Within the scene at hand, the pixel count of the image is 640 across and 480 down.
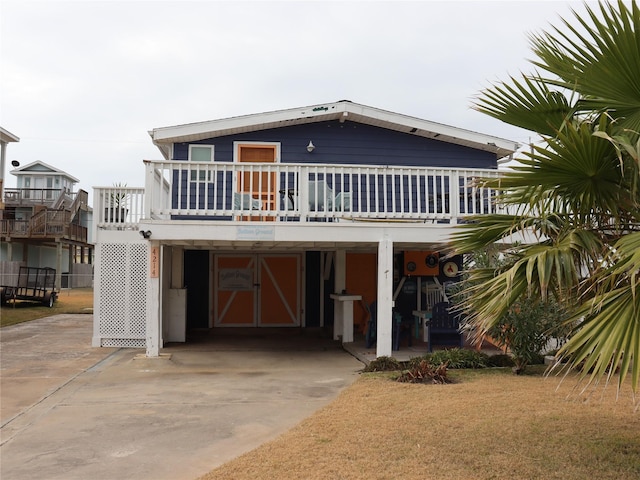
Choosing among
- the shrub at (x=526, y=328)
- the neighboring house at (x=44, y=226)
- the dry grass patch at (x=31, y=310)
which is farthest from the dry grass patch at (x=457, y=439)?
the neighboring house at (x=44, y=226)

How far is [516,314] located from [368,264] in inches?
259

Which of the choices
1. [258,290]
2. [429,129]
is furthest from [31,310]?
[429,129]

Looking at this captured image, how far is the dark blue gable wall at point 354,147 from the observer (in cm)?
1319

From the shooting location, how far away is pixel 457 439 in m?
5.19

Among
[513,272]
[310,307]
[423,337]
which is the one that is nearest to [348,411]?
[513,272]

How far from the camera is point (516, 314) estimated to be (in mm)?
8156

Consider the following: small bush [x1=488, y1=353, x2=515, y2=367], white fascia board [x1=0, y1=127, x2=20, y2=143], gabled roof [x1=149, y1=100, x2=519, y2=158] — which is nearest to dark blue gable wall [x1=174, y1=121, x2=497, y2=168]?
gabled roof [x1=149, y1=100, x2=519, y2=158]

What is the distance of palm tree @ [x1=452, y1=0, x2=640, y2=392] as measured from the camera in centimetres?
358

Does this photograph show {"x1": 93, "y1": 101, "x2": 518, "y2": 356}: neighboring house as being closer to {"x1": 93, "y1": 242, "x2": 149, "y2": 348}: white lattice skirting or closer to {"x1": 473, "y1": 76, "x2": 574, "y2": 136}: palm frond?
{"x1": 93, "y1": 242, "x2": 149, "y2": 348}: white lattice skirting

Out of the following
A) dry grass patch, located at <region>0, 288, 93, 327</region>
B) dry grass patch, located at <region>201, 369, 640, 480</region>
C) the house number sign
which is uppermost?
the house number sign

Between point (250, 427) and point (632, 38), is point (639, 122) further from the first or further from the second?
point (250, 427)

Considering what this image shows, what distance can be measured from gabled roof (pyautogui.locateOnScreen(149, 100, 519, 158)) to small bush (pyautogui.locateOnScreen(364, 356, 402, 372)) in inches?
229

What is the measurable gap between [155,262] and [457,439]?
631 cm

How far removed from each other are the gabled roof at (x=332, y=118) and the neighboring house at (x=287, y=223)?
0.03m
